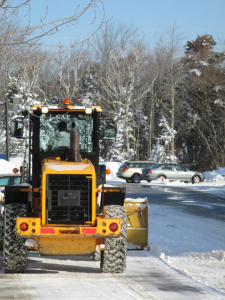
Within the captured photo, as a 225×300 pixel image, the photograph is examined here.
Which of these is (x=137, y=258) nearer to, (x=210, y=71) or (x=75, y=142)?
(x=75, y=142)

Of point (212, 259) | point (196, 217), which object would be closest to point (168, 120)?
point (196, 217)

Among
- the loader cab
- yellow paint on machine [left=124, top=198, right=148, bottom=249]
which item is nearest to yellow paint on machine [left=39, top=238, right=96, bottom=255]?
the loader cab

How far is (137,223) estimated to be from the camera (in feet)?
29.7

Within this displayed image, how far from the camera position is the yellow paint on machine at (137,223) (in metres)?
9.05

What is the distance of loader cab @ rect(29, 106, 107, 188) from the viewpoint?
25.7 feet

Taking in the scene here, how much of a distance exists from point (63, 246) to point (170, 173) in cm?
2629

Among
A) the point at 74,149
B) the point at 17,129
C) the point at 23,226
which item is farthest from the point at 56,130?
the point at 23,226

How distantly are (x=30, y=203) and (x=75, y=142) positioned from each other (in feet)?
4.88

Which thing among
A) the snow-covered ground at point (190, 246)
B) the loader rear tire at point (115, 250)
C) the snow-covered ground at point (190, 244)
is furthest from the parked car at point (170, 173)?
the loader rear tire at point (115, 250)

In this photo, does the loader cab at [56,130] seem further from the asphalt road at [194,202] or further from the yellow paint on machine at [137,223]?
the asphalt road at [194,202]

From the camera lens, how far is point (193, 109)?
51844mm

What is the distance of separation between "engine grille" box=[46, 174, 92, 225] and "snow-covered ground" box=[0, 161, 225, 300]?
192 centimetres

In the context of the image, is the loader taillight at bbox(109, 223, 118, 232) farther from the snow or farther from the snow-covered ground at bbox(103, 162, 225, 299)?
the snow

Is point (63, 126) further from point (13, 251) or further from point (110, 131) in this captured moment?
point (13, 251)
